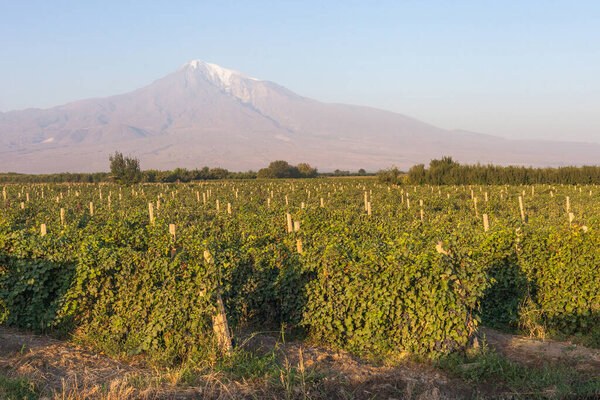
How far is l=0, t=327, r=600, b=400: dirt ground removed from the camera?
237 inches

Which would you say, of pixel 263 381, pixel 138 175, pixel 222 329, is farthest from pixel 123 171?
pixel 263 381

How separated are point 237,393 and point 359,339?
2.69 m

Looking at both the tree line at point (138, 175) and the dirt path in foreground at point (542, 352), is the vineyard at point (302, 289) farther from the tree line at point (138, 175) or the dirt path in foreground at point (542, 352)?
the tree line at point (138, 175)

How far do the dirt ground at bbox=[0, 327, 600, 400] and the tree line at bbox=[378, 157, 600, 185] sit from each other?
2007 inches

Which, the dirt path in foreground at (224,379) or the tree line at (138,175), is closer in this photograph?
the dirt path in foreground at (224,379)

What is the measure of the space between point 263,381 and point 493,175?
184 ft

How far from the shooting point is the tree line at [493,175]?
54219 mm

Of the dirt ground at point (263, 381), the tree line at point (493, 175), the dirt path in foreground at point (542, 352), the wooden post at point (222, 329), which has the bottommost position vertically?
the dirt path in foreground at point (542, 352)

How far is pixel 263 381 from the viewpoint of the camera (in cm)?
630

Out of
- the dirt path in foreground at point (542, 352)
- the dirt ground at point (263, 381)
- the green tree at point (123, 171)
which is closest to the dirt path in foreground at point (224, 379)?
the dirt ground at point (263, 381)

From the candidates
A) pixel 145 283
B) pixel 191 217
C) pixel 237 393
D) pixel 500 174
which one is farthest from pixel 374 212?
pixel 500 174

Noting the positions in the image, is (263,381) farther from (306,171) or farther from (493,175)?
(306,171)

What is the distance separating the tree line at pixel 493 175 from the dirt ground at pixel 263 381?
167 ft

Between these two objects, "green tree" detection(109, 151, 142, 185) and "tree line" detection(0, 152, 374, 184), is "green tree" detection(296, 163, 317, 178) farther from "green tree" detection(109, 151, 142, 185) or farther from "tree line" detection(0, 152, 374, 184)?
"green tree" detection(109, 151, 142, 185)
